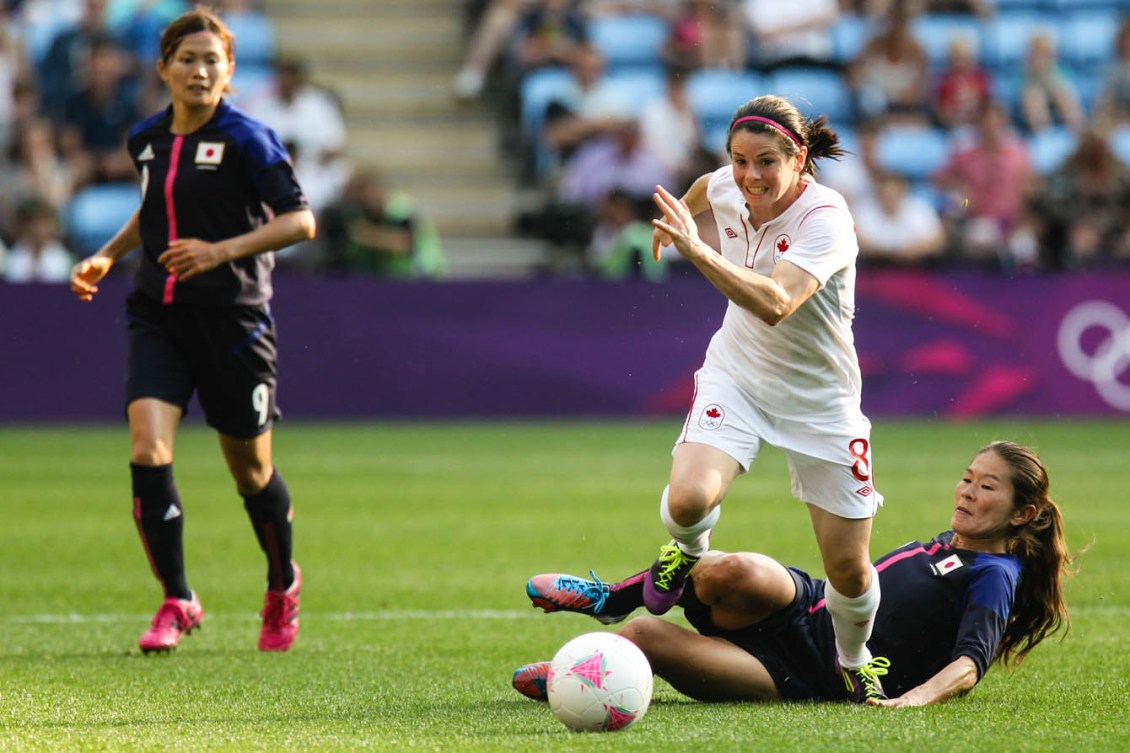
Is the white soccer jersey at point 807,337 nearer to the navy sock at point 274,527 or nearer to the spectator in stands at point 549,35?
the navy sock at point 274,527

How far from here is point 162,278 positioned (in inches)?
256

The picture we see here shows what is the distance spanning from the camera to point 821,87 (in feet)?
62.2

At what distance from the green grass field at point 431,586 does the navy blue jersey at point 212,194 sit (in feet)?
4.58

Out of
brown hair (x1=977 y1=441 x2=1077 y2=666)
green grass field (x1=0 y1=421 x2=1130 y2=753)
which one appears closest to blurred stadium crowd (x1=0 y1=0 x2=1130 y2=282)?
green grass field (x1=0 y1=421 x2=1130 y2=753)

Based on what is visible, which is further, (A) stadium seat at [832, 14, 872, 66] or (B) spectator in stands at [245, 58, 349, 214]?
(A) stadium seat at [832, 14, 872, 66]

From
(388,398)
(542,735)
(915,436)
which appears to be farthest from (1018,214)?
(542,735)

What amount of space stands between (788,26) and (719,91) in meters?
1.67

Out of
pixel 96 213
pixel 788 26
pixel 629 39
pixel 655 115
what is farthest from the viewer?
pixel 629 39

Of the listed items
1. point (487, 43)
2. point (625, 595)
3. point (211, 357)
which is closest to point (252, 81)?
point (487, 43)

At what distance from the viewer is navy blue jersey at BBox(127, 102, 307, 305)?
6520 mm

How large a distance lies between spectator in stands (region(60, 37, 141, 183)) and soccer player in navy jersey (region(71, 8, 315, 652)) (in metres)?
10.6

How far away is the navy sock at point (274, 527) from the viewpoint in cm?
675

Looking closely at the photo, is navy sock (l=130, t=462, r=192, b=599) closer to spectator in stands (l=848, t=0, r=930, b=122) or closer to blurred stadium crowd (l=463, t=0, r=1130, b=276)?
blurred stadium crowd (l=463, t=0, r=1130, b=276)

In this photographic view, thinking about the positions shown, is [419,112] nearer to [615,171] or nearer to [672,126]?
[672,126]
